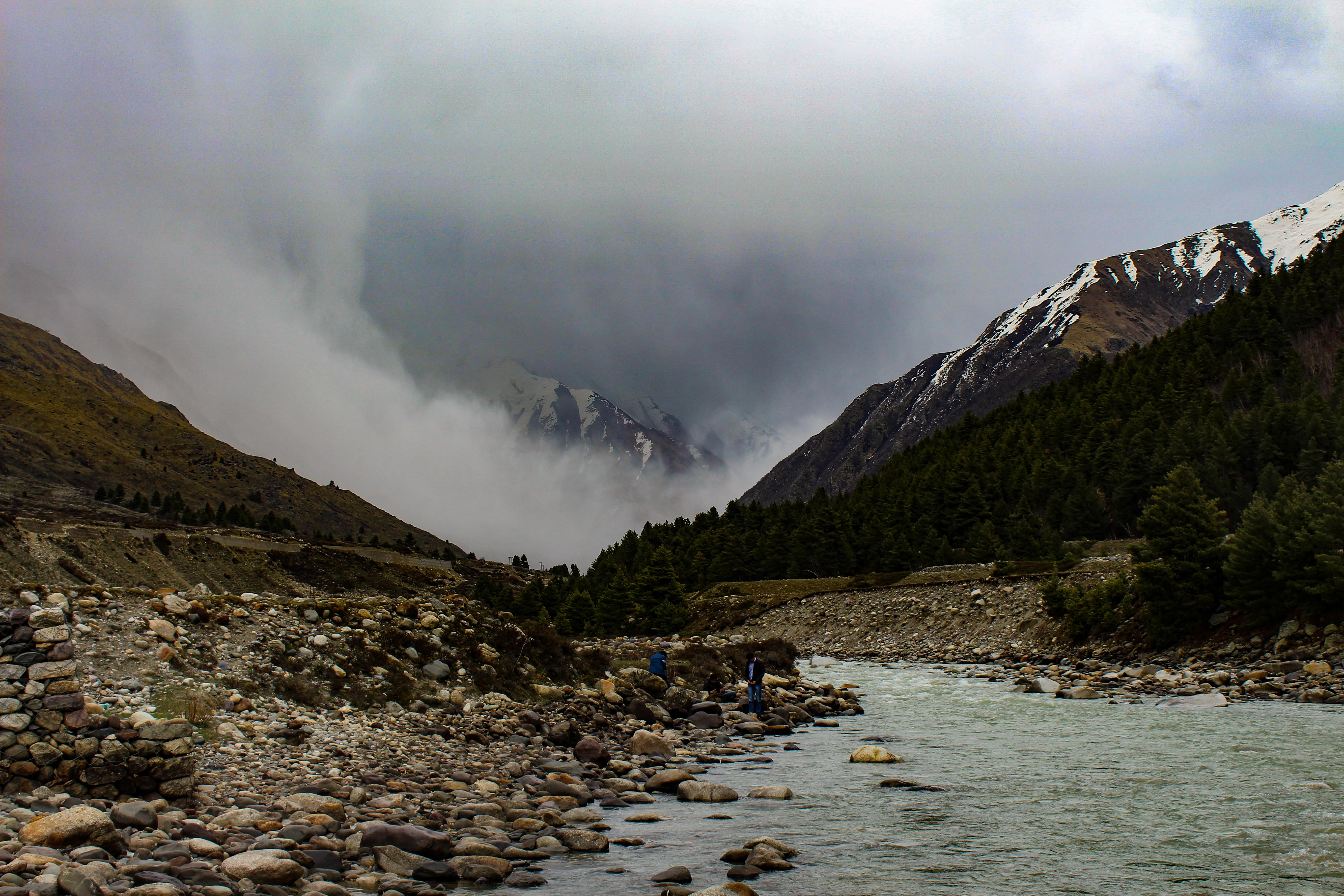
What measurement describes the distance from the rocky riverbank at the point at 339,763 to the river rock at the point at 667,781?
1.4 inches

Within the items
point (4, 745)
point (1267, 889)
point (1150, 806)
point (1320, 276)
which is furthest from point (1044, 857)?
point (1320, 276)

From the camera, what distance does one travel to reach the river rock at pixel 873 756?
20188 millimetres

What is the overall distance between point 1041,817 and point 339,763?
1405 centimetres

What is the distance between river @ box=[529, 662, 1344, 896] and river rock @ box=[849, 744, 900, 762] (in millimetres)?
475

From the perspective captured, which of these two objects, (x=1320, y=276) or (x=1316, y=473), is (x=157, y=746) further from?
(x=1320, y=276)

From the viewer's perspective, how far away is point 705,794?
→ 16094mm

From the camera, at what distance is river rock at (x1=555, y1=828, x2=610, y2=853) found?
1223 centimetres

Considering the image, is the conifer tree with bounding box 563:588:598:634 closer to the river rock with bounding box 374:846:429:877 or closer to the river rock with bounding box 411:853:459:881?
the river rock with bounding box 374:846:429:877

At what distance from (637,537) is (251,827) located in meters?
149

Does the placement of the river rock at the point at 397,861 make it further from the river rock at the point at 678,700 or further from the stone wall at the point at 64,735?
the river rock at the point at 678,700

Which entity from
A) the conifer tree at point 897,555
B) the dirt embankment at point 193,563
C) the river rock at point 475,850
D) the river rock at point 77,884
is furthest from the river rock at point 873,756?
the conifer tree at point 897,555

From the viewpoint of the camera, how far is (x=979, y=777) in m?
17.2

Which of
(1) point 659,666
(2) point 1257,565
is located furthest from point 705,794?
(2) point 1257,565

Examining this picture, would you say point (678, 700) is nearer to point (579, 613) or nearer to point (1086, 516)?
point (579, 613)
